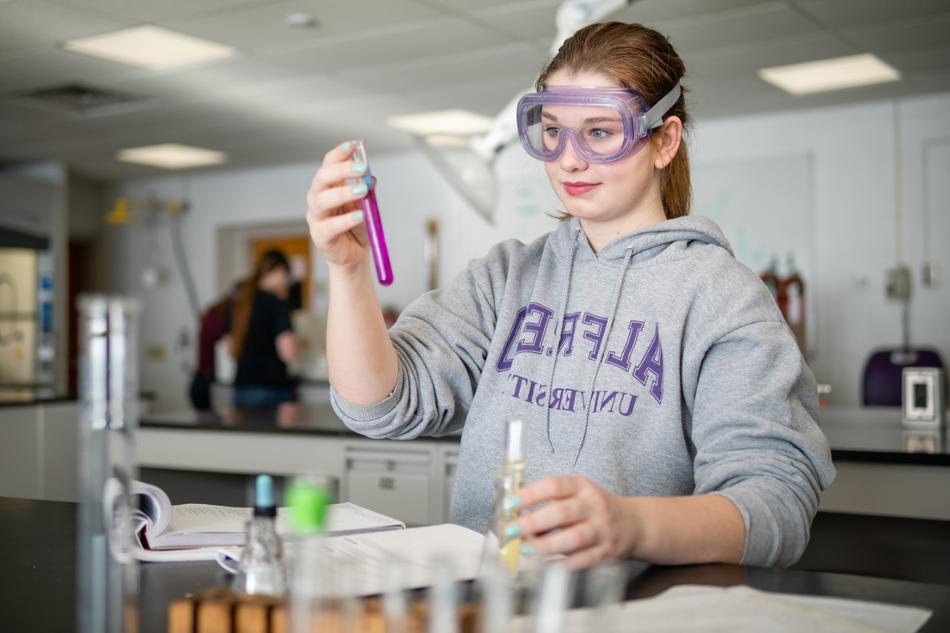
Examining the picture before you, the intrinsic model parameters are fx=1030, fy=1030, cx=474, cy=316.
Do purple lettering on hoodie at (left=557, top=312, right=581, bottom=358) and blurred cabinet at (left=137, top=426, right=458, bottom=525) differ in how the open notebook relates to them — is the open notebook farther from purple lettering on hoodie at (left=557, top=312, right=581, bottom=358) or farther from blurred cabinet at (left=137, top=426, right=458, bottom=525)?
blurred cabinet at (left=137, top=426, right=458, bottom=525)

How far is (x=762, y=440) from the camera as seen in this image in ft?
3.68

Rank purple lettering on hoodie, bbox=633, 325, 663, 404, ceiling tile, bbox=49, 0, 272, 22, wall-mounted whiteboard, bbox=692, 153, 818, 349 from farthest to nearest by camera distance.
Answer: wall-mounted whiteboard, bbox=692, 153, 818, 349, ceiling tile, bbox=49, 0, 272, 22, purple lettering on hoodie, bbox=633, 325, 663, 404

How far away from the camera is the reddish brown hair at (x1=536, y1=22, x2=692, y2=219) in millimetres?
1301

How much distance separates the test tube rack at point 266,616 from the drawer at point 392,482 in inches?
92.0

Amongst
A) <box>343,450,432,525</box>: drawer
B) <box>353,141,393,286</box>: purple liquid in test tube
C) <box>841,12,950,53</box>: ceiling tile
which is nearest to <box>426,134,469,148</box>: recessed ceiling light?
<box>343,450,432,525</box>: drawer

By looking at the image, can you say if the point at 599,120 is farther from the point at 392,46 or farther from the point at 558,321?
the point at 392,46

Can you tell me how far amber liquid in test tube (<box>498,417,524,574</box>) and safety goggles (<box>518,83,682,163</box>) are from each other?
19.5 inches

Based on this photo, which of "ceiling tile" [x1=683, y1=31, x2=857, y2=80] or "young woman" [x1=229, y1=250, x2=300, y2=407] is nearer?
"ceiling tile" [x1=683, y1=31, x2=857, y2=80]

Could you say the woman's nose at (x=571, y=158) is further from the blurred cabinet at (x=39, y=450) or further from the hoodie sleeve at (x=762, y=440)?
the blurred cabinet at (x=39, y=450)

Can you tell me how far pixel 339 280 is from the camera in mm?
1179

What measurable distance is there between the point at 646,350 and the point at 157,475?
2.80 m

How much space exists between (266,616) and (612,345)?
2.14ft

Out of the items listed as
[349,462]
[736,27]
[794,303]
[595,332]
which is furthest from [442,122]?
[595,332]

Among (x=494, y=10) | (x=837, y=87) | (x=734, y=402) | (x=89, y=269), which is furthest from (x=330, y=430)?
(x=89, y=269)
